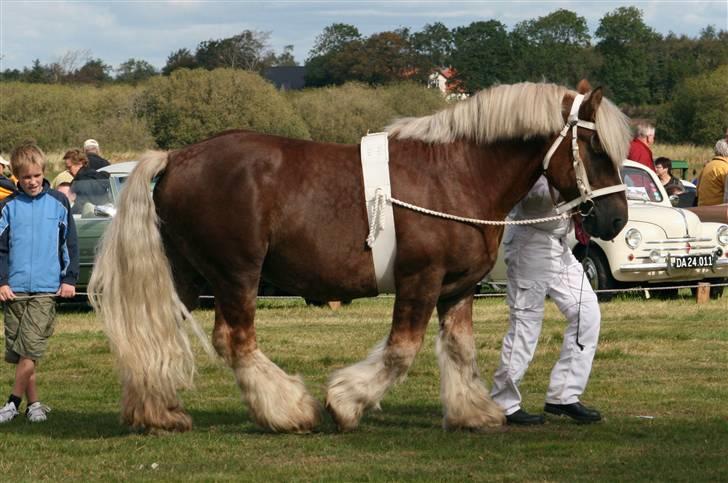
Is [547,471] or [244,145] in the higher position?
[244,145]

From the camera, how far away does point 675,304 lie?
50.9ft

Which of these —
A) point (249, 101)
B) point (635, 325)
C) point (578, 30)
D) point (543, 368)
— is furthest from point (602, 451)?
point (578, 30)

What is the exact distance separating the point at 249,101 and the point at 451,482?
4370 centimetres

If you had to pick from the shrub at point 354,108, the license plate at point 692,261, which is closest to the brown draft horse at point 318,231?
the license plate at point 692,261

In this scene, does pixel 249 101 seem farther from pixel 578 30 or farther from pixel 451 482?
pixel 578 30

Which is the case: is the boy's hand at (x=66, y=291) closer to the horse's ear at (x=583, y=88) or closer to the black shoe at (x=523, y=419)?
the black shoe at (x=523, y=419)

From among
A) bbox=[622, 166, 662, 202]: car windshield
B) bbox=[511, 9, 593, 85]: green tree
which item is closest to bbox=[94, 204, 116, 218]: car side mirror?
bbox=[622, 166, 662, 202]: car windshield

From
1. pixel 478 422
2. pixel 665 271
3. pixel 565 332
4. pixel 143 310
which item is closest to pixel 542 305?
pixel 565 332

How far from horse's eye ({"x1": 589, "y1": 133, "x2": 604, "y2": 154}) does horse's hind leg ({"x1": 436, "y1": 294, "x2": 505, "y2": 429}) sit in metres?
1.16

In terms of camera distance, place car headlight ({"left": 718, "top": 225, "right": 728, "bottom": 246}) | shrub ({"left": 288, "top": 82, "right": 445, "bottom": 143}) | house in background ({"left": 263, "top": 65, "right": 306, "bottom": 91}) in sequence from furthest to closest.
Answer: house in background ({"left": 263, "top": 65, "right": 306, "bottom": 91}) → shrub ({"left": 288, "top": 82, "right": 445, "bottom": 143}) → car headlight ({"left": 718, "top": 225, "right": 728, "bottom": 246})

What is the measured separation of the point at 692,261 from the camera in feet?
52.2

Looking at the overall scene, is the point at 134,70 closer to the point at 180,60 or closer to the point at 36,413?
the point at 180,60

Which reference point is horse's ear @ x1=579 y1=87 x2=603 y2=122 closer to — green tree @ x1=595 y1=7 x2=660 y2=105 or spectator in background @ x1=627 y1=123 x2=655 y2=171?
spectator in background @ x1=627 y1=123 x2=655 y2=171

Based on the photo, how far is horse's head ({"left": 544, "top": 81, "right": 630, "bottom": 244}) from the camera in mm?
6973
